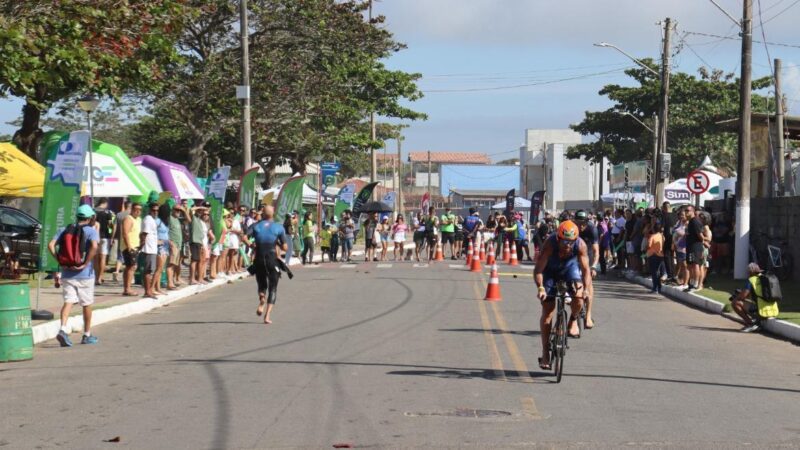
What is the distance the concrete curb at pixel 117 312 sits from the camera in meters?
16.5

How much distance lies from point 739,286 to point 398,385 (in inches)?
666

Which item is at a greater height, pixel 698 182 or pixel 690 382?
pixel 698 182

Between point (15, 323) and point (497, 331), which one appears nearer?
point (15, 323)

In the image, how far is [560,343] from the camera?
11.7m

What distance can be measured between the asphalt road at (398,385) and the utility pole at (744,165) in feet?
23.3

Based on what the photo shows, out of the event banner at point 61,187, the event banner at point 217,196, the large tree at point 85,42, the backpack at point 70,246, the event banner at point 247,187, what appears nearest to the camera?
the backpack at point 70,246

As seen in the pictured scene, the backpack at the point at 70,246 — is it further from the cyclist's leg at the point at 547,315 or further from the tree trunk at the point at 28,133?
the tree trunk at the point at 28,133

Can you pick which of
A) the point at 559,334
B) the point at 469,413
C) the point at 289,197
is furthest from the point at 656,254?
the point at 469,413

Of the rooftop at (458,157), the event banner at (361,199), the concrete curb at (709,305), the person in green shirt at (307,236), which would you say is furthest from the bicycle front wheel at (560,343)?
the rooftop at (458,157)

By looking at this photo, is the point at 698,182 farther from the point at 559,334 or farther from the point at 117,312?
the point at 559,334

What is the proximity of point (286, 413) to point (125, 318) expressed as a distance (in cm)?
1064

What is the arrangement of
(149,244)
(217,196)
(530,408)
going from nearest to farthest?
1. (530,408)
2. (149,244)
3. (217,196)

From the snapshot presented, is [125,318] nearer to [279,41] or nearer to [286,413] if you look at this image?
[286,413]

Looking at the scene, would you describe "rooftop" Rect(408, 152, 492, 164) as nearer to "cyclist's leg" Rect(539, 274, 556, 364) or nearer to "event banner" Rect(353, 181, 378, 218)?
"event banner" Rect(353, 181, 378, 218)
